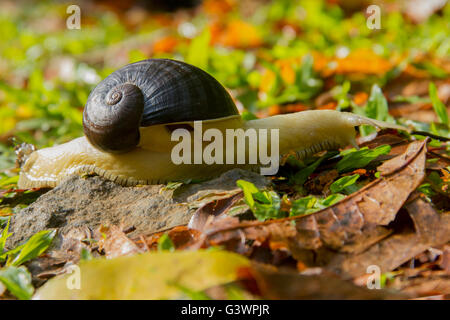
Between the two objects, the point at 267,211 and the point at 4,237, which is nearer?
the point at 267,211

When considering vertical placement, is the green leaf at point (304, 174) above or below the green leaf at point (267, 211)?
above

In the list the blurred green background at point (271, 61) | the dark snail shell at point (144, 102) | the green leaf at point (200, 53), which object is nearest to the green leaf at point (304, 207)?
the dark snail shell at point (144, 102)

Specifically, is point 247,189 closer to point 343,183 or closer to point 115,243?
point 343,183

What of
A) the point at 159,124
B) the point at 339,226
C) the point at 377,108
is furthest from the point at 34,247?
the point at 377,108

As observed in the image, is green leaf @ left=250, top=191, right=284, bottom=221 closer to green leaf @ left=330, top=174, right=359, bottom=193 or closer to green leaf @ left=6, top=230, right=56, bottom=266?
green leaf @ left=330, top=174, right=359, bottom=193

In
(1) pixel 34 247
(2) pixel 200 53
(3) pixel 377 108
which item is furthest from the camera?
(2) pixel 200 53

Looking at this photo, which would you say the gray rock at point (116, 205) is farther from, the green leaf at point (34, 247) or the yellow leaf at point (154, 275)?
the yellow leaf at point (154, 275)

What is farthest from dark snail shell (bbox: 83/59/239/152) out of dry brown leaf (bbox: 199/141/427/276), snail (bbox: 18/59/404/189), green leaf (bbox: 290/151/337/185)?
dry brown leaf (bbox: 199/141/427/276)
